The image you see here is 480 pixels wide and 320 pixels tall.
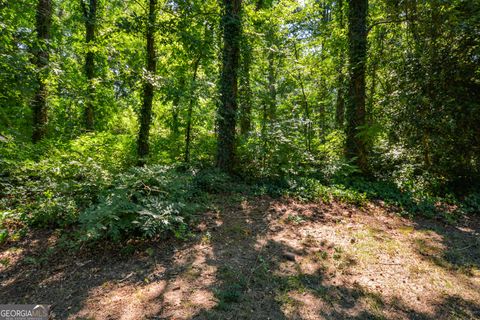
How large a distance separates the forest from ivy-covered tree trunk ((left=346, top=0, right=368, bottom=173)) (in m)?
0.04

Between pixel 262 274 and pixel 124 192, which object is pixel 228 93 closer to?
pixel 124 192

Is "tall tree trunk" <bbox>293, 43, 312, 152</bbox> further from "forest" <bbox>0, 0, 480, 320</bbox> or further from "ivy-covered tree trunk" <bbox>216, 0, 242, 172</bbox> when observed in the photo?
"ivy-covered tree trunk" <bbox>216, 0, 242, 172</bbox>

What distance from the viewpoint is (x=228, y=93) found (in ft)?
24.0

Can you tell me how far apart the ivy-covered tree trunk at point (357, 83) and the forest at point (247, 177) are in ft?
0.13

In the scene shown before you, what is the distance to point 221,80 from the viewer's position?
7363mm

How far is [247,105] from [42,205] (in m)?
6.07

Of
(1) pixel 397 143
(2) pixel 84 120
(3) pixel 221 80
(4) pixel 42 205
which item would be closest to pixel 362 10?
(1) pixel 397 143

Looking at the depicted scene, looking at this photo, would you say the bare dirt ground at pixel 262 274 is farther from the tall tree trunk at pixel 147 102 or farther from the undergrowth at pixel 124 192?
the tall tree trunk at pixel 147 102

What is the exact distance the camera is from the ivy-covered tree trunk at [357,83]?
7637mm

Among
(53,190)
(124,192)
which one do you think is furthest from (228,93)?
(53,190)

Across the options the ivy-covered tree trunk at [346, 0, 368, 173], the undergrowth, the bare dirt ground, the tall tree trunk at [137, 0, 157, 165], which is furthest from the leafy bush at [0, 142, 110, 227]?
the ivy-covered tree trunk at [346, 0, 368, 173]

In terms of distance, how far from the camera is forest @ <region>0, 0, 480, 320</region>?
10.9 feet

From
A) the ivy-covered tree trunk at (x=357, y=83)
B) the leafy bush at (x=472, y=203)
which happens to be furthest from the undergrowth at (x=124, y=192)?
the ivy-covered tree trunk at (x=357, y=83)

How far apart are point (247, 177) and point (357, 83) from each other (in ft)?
13.5
